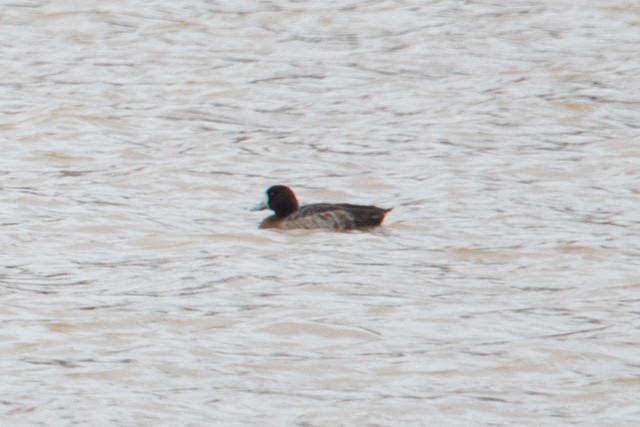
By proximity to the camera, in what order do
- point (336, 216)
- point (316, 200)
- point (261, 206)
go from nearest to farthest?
point (336, 216), point (261, 206), point (316, 200)

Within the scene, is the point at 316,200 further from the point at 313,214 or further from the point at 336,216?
the point at 336,216

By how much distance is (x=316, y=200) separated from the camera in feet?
49.1

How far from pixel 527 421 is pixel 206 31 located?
1214cm

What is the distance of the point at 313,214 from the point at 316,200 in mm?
1356

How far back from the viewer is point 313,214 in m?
13.6

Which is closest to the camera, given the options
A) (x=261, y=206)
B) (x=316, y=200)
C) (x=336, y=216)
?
(x=336, y=216)

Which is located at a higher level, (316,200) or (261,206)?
(261,206)

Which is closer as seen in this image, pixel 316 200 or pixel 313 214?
pixel 313 214

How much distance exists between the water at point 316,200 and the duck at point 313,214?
10cm

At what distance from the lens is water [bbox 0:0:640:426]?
9.82 m

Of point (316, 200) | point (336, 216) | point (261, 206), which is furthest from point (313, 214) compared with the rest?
point (316, 200)

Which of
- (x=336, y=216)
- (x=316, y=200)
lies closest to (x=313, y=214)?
(x=336, y=216)

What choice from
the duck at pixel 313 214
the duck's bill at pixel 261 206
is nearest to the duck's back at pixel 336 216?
the duck at pixel 313 214

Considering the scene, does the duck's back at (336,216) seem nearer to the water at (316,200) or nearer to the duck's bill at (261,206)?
the water at (316,200)
